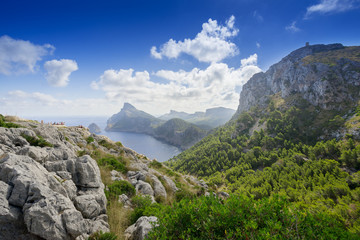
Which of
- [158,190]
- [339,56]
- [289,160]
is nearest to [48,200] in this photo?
[158,190]

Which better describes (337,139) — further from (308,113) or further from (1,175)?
(1,175)

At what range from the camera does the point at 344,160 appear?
53.8m

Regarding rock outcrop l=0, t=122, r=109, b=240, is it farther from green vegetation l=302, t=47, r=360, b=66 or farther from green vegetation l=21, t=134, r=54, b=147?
green vegetation l=302, t=47, r=360, b=66

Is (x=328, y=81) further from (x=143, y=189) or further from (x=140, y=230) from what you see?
(x=140, y=230)

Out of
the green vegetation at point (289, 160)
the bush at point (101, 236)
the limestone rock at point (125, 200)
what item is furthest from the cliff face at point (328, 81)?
the bush at point (101, 236)

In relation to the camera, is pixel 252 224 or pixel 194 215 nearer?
pixel 252 224

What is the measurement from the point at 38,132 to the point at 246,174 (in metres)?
76.6

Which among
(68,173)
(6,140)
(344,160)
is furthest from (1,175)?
(344,160)

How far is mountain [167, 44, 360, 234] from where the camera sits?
48088 mm

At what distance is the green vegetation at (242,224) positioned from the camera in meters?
4.04

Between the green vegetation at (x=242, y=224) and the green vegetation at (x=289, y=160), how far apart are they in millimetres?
26717

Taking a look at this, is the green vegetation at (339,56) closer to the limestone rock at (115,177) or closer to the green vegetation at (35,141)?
the limestone rock at (115,177)

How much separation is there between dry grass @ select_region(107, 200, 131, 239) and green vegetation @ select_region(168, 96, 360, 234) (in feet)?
97.8

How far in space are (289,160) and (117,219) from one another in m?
82.5
